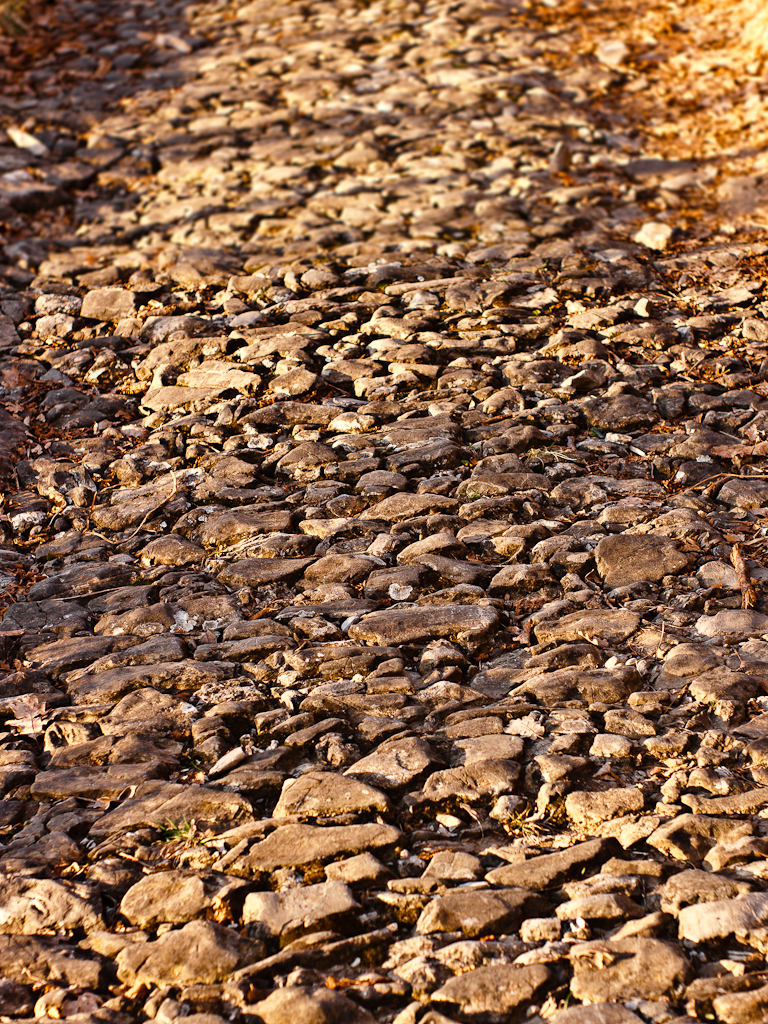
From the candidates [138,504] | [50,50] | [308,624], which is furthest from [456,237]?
[50,50]

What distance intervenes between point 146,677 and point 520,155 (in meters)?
5.72

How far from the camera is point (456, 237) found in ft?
20.9

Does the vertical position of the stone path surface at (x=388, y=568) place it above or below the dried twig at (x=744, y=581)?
above

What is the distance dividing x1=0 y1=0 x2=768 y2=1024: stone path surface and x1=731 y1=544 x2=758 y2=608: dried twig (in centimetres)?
2

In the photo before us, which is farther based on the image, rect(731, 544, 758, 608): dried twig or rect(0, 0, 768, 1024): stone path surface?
rect(731, 544, 758, 608): dried twig

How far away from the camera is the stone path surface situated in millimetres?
2307

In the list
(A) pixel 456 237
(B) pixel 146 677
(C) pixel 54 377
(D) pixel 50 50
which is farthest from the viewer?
(D) pixel 50 50

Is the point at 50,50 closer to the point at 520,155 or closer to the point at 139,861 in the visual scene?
the point at 520,155

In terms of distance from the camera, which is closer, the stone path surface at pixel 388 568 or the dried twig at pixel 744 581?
the stone path surface at pixel 388 568

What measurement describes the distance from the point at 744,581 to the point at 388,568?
4.49 feet

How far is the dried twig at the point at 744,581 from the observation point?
3.37m

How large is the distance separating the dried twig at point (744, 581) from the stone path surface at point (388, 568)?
0.08 ft

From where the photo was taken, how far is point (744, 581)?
11.3ft

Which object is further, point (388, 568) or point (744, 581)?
Answer: point (388, 568)
